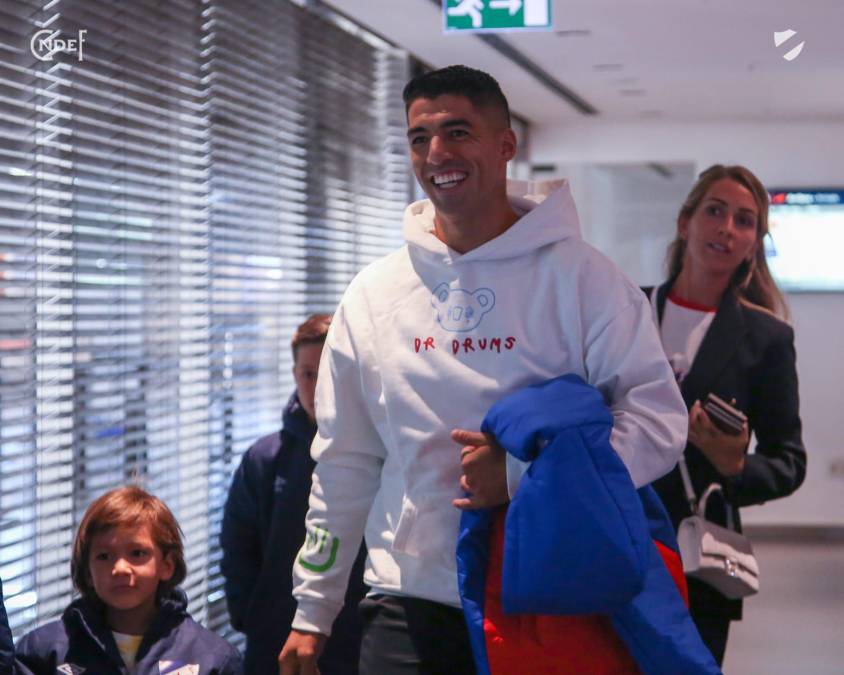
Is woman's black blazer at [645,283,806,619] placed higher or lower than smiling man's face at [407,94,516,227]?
lower

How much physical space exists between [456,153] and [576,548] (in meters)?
0.70

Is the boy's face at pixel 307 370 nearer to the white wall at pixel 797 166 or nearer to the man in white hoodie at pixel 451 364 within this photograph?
the white wall at pixel 797 166

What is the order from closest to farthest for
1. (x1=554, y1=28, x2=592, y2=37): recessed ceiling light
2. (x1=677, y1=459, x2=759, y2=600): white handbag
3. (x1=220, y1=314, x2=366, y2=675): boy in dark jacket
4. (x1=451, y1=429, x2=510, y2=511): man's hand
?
(x1=451, y1=429, x2=510, y2=511): man's hand, (x1=677, y1=459, x2=759, y2=600): white handbag, (x1=220, y1=314, x2=366, y2=675): boy in dark jacket, (x1=554, y1=28, x2=592, y2=37): recessed ceiling light

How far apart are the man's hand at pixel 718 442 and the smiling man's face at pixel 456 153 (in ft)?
2.98

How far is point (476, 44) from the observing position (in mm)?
3906

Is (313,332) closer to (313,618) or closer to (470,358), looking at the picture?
(313,618)

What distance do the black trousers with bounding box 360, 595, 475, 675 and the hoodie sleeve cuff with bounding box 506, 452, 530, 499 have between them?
0.25 metres

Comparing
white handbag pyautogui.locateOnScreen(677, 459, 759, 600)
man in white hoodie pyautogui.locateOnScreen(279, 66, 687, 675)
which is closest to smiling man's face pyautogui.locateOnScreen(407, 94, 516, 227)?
man in white hoodie pyautogui.locateOnScreen(279, 66, 687, 675)

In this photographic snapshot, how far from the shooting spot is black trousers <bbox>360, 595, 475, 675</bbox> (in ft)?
6.97

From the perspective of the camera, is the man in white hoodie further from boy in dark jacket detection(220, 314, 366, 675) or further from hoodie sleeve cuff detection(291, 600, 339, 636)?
boy in dark jacket detection(220, 314, 366, 675)

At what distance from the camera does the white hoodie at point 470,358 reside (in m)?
2.06

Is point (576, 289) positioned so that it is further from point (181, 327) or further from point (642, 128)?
point (181, 327)

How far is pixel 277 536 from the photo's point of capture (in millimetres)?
3270
